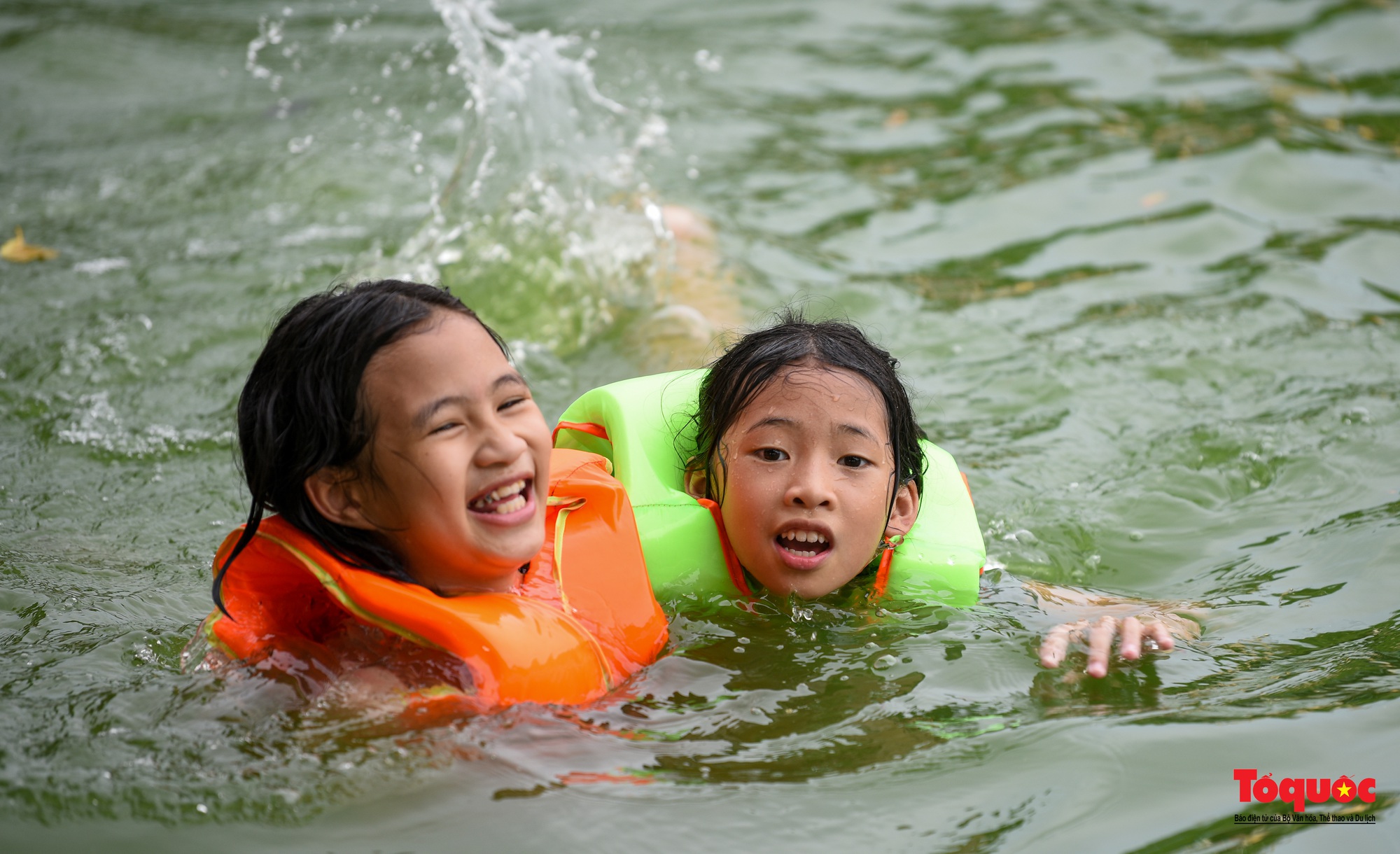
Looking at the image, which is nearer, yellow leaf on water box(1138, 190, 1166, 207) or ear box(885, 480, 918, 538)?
ear box(885, 480, 918, 538)

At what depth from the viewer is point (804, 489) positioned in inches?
119

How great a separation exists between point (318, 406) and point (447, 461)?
10.8 inches

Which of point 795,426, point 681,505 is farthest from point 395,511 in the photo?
point 795,426

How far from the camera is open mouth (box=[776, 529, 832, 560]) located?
3082mm

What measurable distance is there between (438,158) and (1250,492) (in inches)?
189

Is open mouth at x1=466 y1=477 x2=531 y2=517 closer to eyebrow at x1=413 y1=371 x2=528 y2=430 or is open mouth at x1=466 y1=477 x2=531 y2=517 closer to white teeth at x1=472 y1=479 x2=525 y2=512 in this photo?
white teeth at x1=472 y1=479 x2=525 y2=512

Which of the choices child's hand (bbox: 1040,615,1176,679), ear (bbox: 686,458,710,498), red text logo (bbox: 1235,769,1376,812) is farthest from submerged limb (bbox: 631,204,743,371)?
red text logo (bbox: 1235,769,1376,812)

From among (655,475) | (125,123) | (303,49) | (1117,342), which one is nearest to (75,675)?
(655,475)

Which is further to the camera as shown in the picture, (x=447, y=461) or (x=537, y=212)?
(x=537, y=212)

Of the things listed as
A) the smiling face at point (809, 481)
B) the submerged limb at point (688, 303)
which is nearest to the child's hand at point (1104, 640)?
the smiling face at point (809, 481)

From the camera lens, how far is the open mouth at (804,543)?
3.08m

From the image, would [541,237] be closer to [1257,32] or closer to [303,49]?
[303,49]

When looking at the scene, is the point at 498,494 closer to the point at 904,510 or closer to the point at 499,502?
the point at 499,502

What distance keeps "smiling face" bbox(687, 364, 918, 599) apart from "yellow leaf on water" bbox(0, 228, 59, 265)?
4.17 m
